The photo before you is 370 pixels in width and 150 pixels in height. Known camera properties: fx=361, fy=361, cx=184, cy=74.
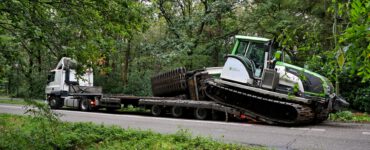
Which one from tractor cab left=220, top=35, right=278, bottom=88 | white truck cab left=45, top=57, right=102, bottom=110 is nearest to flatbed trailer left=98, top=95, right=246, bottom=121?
tractor cab left=220, top=35, right=278, bottom=88

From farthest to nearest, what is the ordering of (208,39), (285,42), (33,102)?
(208,39) < (33,102) < (285,42)

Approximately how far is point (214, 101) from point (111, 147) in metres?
7.63

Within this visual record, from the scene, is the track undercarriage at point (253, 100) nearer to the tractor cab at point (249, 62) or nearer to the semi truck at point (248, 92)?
the semi truck at point (248, 92)

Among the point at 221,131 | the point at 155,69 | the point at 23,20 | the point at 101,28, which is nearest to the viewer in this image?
the point at 23,20

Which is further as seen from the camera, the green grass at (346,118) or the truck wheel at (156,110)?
the truck wheel at (156,110)

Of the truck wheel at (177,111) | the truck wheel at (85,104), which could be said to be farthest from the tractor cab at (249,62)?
the truck wheel at (85,104)

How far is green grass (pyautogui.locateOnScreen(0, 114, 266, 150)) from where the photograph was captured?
7.50 m

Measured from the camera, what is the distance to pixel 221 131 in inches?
433

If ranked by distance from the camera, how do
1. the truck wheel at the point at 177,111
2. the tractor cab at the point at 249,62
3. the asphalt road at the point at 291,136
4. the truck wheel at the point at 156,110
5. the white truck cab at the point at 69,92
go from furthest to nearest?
1. the white truck cab at the point at 69,92
2. the truck wheel at the point at 156,110
3. the truck wheel at the point at 177,111
4. the tractor cab at the point at 249,62
5. the asphalt road at the point at 291,136

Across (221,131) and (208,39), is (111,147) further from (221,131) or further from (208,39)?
(208,39)

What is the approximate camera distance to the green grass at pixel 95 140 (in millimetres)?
7496

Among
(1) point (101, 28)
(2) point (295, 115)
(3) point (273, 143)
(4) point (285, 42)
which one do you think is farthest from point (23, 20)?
(2) point (295, 115)

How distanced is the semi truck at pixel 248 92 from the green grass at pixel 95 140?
222 centimetres

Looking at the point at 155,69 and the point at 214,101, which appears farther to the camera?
the point at 155,69
